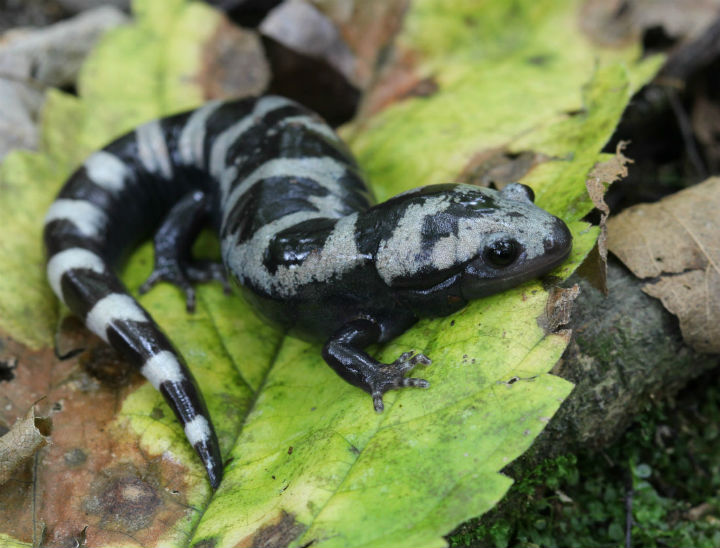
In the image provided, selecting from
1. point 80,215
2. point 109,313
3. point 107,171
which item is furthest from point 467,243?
point 107,171

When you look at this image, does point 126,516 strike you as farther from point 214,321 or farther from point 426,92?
point 426,92

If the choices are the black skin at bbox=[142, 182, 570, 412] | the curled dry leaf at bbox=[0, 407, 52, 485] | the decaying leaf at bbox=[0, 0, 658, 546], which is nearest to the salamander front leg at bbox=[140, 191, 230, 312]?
the decaying leaf at bbox=[0, 0, 658, 546]

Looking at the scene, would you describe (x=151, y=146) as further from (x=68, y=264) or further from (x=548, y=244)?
(x=548, y=244)

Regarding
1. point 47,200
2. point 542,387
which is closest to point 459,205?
point 542,387

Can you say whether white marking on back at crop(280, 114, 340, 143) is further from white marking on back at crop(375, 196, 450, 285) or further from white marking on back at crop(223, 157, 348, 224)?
white marking on back at crop(375, 196, 450, 285)

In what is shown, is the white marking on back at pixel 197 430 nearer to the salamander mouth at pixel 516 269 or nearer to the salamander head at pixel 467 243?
the salamander head at pixel 467 243
